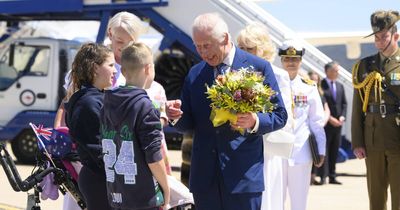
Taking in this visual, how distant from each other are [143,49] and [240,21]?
9.31 m

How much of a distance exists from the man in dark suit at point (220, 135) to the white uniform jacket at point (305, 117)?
6.39 feet

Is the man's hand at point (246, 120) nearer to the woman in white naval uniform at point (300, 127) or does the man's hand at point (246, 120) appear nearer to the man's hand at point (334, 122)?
the woman in white naval uniform at point (300, 127)

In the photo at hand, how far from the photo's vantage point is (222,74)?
5.26m

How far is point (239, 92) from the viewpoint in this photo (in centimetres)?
492

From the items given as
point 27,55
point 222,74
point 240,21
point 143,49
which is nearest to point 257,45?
point 222,74

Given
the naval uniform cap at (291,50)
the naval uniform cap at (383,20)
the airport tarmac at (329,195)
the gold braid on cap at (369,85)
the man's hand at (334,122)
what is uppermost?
the naval uniform cap at (383,20)

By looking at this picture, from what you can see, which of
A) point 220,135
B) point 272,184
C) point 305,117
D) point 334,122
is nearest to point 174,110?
point 220,135

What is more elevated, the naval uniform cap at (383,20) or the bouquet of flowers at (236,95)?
the naval uniform cap at (383,20)

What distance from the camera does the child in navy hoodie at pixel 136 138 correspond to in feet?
15.5

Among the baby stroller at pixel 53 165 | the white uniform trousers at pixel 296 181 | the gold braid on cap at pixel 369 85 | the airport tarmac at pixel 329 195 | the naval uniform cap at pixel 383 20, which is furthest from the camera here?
the airport tarmac at pixel 329 195

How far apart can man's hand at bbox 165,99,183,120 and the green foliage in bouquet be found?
261 millimetres

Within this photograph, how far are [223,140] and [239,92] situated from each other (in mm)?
417

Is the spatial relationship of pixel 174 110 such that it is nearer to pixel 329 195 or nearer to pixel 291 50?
pixel 291 50

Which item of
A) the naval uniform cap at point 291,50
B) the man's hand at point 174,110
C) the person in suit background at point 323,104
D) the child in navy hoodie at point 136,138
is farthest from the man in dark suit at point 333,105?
the child in navy hoodie at point 136,138
